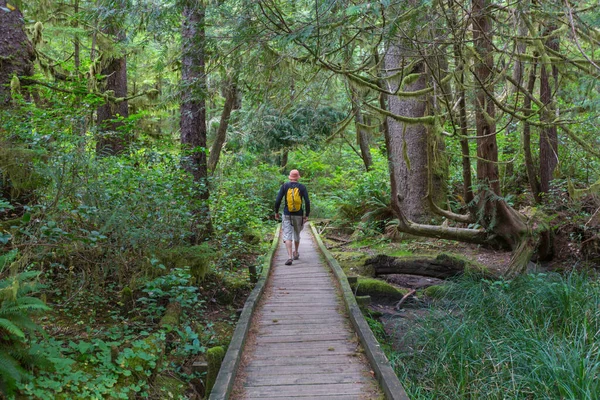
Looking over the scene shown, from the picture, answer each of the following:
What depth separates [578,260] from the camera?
9.25 metres

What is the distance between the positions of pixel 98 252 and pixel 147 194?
3.99 ft

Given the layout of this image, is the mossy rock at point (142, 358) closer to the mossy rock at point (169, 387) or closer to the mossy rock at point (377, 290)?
the mossy rock at point (169, 387)

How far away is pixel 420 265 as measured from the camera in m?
9.88

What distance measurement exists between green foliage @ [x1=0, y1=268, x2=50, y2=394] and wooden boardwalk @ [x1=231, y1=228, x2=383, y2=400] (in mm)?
1814

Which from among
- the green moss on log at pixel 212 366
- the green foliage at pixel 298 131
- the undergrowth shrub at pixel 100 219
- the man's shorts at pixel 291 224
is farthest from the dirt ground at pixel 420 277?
the green foliage at pixel 298 131

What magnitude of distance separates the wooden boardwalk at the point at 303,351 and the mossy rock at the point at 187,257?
3.89 feet

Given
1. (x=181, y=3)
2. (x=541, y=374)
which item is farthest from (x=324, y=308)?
(x=181, y=3)

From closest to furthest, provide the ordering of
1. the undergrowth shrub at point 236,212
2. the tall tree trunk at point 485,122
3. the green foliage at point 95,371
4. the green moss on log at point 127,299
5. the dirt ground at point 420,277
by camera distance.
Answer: the green foliage at point 95,371 → the green moss on log at point 127,299 → the tall tree trunk at point 485,122 → the dirt ground at point 420,277 → the undergrowth shrub at point 236,212

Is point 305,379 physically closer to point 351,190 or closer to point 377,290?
point 377,290

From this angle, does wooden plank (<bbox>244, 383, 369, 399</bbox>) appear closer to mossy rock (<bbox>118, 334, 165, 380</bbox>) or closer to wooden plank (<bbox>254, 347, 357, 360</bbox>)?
wooden plank (<bbox>254, 347, 357, 360</bbox>)

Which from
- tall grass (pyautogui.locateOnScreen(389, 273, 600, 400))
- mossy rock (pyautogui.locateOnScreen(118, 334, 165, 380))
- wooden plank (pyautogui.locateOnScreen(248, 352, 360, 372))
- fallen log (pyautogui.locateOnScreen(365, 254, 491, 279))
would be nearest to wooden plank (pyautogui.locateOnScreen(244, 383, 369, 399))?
wooden plank (pyautogui.locateOnScreen(248, 352, 360, 372))

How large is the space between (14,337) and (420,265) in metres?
8.18

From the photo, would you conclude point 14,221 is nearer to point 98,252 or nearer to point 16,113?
point 98,252

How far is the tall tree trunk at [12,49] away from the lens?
718cm
